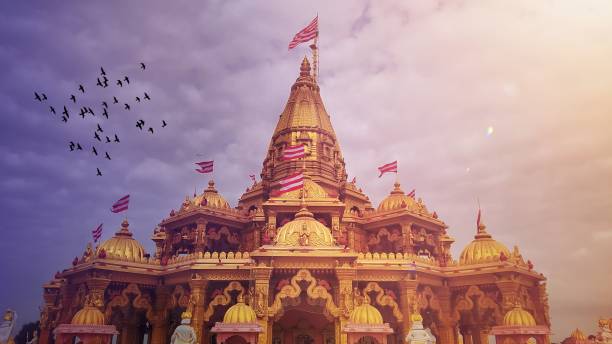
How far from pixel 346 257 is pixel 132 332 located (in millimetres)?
18816

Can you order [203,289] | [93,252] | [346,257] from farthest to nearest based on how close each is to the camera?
[93,252] < [203,289] < [346,257]

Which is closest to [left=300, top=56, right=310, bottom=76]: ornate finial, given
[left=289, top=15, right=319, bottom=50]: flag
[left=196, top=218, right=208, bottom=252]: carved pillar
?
[left=289, top=15, right=319, bottom=50]: flag

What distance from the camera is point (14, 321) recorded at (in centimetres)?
2997

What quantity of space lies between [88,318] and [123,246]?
370 inches

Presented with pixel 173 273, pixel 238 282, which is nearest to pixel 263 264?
pixel 238 282

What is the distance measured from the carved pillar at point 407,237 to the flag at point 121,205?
23.3 metres

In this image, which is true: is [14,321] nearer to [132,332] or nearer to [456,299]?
[132,332]

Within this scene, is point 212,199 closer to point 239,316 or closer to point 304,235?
point 304,235

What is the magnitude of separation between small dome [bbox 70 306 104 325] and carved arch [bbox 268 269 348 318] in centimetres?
995

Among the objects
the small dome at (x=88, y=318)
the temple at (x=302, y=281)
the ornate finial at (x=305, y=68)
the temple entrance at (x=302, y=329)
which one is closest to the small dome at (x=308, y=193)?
the temple at (x=302, y=281)

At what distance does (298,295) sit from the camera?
2995 cm

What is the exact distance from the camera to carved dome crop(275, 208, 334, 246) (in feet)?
104

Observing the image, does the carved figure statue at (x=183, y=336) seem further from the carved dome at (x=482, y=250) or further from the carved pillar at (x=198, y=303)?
the carved dome at (x=482, y=250)

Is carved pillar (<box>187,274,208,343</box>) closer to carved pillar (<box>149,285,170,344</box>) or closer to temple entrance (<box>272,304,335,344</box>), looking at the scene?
carved pillar (<box>149,285,170,344</box>)
